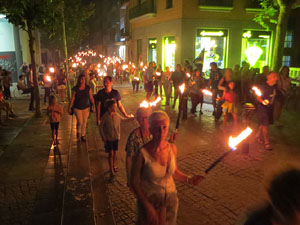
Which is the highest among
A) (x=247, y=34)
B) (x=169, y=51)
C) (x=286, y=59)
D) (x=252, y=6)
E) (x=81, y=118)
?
(x=252, y=6)

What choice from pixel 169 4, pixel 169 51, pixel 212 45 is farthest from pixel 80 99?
pixel 169 4

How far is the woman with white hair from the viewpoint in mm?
2789

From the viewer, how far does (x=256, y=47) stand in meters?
21.5

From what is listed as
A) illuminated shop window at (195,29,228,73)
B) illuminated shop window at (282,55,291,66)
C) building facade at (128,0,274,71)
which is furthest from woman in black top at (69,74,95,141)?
illuminated shop window at (282,55,291,66)

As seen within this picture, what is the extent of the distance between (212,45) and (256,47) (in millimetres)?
3629

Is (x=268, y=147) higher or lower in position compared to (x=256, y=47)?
lower

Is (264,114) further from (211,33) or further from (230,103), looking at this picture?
(211,33)

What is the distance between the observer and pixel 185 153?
7301 mm

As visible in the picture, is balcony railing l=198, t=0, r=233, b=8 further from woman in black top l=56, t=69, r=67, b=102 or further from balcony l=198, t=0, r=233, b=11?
woman in black top l=56, t=69, r=67, b=102

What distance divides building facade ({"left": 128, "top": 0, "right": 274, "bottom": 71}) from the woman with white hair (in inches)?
643

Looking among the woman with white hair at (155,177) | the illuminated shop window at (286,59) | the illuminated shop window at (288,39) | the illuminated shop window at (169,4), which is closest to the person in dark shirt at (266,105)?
the woman with white hair at (155,177)

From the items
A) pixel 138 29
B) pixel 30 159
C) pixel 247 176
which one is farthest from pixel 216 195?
pixel 138 29

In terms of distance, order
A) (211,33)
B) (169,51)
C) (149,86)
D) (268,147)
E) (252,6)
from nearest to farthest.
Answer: (268,147), (149,86), (211,33), (252,6), (169,51)

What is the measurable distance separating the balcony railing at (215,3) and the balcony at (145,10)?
5028 mm
